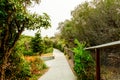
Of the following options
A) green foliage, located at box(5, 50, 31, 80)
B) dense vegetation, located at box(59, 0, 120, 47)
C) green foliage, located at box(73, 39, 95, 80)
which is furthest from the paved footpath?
green foliage, located at box(5, 50, 31, 80)

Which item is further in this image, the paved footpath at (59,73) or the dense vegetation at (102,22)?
the dense vegetation at (102,22)

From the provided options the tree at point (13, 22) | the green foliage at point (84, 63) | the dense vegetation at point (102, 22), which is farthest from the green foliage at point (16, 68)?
the dense vegetation at point (102, 22)

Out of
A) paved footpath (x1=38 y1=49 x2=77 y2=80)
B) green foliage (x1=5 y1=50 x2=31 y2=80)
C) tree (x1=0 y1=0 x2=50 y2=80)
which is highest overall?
tree (x1=0 y1=0 x2=50 y2=80)

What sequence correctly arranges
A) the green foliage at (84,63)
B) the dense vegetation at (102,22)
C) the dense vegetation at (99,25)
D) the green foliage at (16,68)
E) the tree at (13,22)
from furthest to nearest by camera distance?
the dense vegetation at (102,22) < the dense vegetation at (99,25) < the green foliage at (16,68) < the green foliage at (84,63) < the tree at (13,22)

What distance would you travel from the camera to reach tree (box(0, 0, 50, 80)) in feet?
29.0

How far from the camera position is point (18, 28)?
10.3 meters

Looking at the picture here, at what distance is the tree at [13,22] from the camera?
883 centimetres

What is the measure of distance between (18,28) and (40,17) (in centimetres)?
109

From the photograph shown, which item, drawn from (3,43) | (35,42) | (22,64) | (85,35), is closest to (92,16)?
(85,35)

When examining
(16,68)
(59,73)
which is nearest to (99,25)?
(59,73)

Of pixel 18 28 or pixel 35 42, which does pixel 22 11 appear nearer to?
pixel 18 28

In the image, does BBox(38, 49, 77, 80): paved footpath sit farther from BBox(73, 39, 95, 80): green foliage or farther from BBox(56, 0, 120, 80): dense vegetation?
BBox(73, 39, 95, 80): green foliage

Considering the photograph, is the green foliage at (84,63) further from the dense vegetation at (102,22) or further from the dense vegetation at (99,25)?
the dense vegetation at (102,22)

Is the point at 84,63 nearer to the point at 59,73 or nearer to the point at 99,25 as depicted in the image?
the point at 99,25
